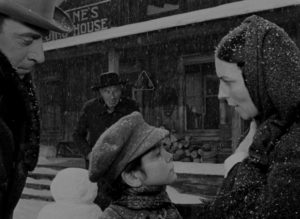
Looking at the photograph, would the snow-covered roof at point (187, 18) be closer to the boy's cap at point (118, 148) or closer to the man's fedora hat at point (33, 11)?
the boy's cap at point (118, 148)

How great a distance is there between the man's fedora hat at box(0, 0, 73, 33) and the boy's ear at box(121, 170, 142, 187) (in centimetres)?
91

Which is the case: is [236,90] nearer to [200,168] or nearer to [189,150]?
[200,168]

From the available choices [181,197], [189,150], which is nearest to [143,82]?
[189,150]

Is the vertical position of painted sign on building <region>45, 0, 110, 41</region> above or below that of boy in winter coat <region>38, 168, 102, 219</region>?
above

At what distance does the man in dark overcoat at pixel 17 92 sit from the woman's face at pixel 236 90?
0.64 metres

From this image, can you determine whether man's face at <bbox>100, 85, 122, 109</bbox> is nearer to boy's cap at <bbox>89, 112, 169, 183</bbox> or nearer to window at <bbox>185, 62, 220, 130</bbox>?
boy's cap at <bbox>89, 112, 169, 183</bbox>

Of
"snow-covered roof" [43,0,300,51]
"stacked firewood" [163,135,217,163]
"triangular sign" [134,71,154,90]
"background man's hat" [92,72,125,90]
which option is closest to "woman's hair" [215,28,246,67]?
"background man's hat" [92,72,125,90]

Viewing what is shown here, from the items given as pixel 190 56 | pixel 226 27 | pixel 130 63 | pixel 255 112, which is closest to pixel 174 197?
pixel 226 27

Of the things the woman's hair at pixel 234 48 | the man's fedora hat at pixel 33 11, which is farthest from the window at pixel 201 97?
the man's fedora hat at pixel 33 11

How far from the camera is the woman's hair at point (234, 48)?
1.79 meters

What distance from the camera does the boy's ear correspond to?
2.41m

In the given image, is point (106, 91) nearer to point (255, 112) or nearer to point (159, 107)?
point (255, 112)

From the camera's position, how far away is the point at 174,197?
8734mm

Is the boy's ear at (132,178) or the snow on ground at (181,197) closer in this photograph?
the boy's ear at (132,178)
